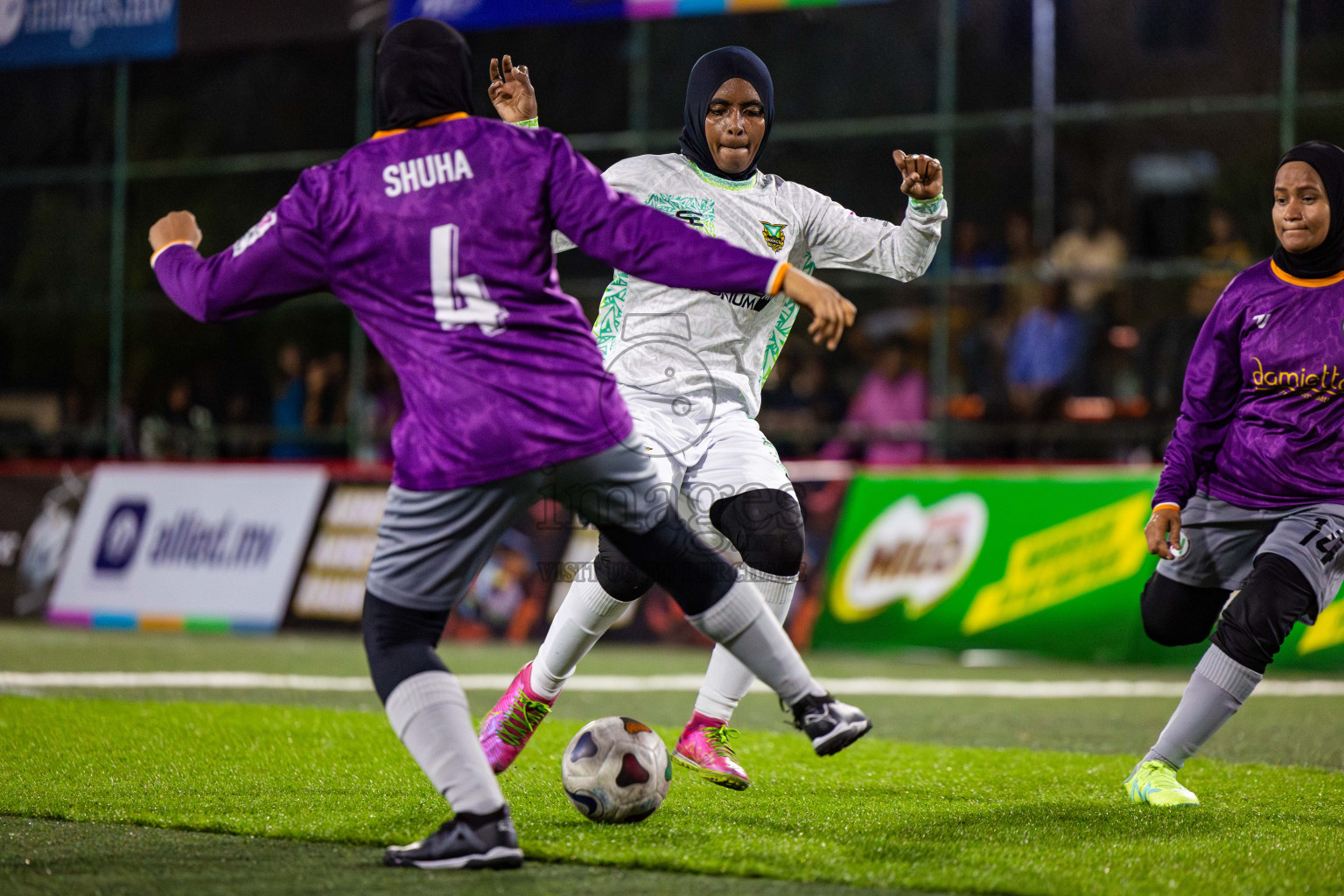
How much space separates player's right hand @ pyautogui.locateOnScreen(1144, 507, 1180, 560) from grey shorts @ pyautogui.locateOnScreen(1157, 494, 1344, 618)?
11 cm

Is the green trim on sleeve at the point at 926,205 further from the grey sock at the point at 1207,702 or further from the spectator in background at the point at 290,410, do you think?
the spectator in background at the point at 290,410

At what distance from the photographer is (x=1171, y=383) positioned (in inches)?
499

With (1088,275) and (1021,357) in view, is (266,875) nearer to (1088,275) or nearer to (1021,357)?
(1021,357)

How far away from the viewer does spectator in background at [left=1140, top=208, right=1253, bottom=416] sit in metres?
12.6

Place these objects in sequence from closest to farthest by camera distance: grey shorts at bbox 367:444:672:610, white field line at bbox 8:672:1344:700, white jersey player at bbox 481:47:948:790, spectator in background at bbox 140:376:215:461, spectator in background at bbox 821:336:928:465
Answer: grey shorts at bbox 367:444:672:610 → white jersey player at bbox 481:47:948:790 → white field line at bbox 8:672:1344:700 → spectator in background at bbox 821:336:928:465 → spectator in background at bbox 140:376:215:461

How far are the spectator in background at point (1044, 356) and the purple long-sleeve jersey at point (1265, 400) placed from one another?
761 centimetres

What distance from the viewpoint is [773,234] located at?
5.55m

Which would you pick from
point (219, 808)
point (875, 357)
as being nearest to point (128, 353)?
point (875, 357)

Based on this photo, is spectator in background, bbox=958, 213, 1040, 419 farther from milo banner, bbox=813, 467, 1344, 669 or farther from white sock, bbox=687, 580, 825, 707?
white sock, bbox=687, 580, 825, 707

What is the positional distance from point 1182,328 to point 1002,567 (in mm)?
3210

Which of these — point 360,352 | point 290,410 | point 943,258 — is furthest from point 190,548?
point 943,258

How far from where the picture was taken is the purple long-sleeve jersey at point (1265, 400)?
5.33 metres

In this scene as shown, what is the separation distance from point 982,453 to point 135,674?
7267mm

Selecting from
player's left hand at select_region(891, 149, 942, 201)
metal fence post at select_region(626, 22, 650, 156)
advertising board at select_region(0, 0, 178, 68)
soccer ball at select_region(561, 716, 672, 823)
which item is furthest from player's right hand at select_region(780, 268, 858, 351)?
advertising board at select_region(0, 0, 178, 68)
